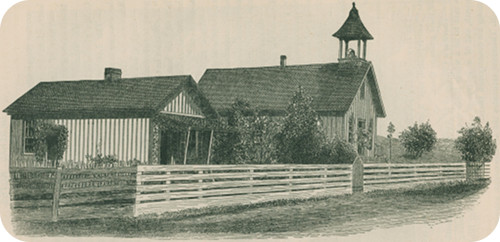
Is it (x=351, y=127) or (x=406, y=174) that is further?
(x=406, y=174)

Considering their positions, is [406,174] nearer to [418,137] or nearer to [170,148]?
[418,137]

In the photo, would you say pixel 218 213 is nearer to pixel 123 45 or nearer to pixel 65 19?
pixel 123 45

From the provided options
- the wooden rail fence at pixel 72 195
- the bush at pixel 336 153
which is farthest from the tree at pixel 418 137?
the wooden rail fence at pixel 72 195

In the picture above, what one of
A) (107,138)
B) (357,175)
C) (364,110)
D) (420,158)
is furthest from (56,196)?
(420,158)

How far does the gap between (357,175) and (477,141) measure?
5.76 m

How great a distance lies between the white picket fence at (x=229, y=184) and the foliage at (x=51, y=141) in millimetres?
5223

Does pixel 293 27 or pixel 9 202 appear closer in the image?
pixel 9 202

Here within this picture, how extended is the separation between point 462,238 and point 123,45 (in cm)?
871

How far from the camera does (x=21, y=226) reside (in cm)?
1385

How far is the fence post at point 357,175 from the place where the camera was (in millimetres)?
22078

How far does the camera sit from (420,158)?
2489 centimetres

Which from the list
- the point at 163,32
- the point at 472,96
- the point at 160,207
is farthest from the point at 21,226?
the point at 472,96

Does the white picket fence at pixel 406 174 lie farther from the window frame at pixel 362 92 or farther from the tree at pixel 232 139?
the tree at pixel 232 139

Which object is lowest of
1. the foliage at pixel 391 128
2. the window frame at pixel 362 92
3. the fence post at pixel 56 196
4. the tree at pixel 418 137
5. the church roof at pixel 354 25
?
the fence post at pixel 56 196
